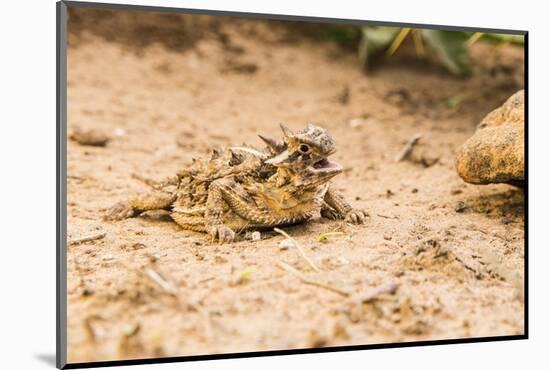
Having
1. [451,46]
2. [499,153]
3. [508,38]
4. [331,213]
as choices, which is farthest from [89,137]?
[508,38]

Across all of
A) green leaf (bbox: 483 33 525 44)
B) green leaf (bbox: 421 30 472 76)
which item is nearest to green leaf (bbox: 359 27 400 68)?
green leaf (bbox: 421 30 472 76)

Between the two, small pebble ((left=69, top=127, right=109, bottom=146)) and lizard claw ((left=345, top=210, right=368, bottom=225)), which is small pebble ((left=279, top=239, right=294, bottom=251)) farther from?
small pebble ((left=69, top=127, right=109, bottom=146))

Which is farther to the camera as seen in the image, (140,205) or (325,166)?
(140,205)

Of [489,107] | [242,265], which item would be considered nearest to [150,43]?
[489,107]

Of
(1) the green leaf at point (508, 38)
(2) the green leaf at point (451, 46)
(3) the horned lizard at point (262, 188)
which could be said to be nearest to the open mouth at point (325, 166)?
(3) the horned lizard at point (262, 188)

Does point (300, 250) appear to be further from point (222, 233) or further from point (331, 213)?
point (331, 213)

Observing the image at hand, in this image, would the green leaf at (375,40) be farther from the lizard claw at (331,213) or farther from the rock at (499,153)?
the lizard claw at (331,213)

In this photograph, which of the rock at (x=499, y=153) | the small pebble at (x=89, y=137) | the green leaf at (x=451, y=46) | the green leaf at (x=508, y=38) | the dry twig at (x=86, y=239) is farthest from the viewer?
the green leaf at (x=451, y=46)
